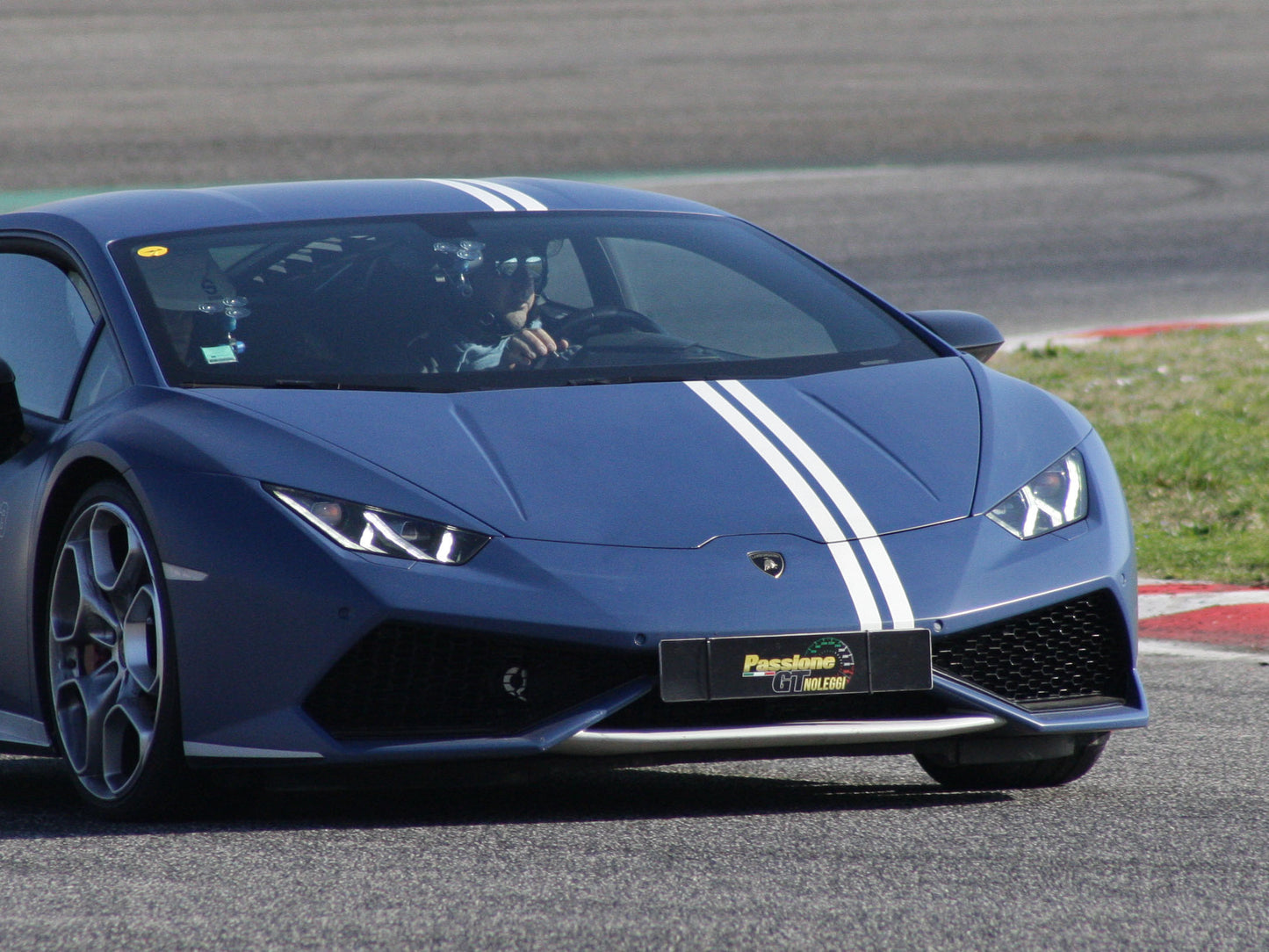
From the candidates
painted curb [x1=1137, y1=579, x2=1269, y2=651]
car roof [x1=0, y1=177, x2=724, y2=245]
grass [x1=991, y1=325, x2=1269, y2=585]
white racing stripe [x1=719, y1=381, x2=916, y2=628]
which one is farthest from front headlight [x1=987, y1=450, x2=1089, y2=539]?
grass [x1=991, y1=325, x2=1269, y2=585]

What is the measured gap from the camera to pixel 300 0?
151ft

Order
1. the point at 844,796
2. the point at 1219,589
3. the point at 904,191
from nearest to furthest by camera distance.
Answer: the point at 844,796
the point at 1219,589
the point at 904,191

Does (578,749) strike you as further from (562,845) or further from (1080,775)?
(1080,775)

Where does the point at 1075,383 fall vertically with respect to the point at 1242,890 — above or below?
below

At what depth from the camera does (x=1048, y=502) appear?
184 inches

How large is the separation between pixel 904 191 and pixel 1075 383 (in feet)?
32.1

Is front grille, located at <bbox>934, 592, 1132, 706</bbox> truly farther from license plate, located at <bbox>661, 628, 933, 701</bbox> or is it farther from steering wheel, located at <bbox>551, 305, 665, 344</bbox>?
steering wheel, located at <bbox>551, 305, 665, 344</bbox>

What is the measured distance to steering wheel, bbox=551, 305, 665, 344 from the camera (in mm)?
5305

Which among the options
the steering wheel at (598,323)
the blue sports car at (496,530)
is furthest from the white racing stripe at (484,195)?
the steering wheel at (598,323)

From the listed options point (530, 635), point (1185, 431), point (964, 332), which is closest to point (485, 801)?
point (530, 635)

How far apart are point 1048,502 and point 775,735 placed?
807 millimetres

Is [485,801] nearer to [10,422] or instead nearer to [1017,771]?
[1017,771]

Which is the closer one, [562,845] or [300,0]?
[562,845]

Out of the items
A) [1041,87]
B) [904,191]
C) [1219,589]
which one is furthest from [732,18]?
[1219,589]
